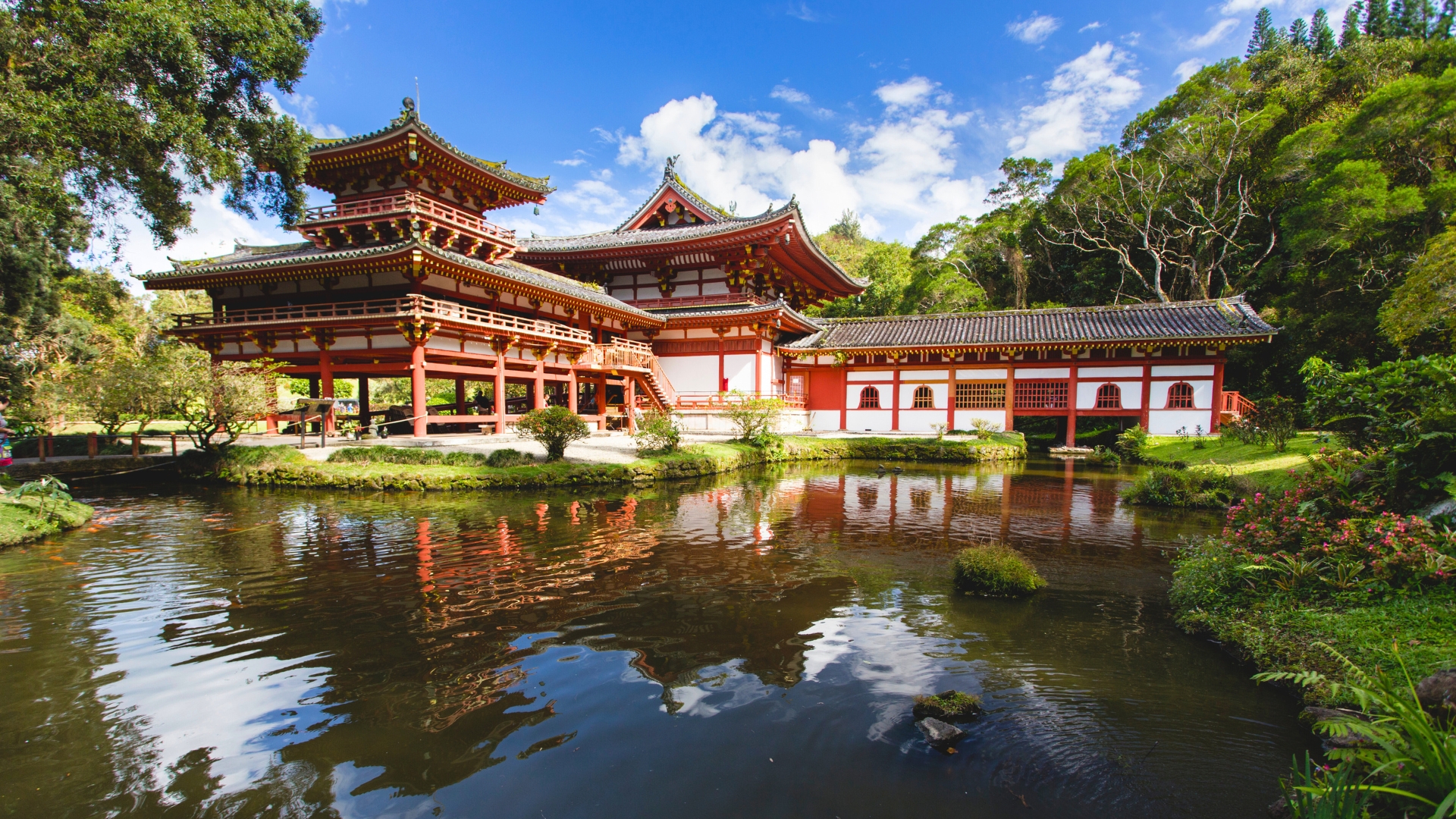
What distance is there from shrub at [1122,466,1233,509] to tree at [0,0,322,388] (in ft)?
68.8

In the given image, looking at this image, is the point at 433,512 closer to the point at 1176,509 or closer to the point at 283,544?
the point at 283,544

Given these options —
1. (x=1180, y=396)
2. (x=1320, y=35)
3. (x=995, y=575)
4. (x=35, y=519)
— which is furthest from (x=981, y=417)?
(x=1320, y=35)

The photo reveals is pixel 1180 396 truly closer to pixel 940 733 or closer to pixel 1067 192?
pixel 1067 192

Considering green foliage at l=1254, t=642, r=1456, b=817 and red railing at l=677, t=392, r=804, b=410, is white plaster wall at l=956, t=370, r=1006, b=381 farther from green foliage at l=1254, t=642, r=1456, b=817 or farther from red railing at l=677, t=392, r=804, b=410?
green foliage at l=1254, t=642, r=1456, b=817

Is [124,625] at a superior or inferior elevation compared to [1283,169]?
inferior

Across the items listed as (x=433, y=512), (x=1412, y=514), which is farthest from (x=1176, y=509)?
(x=433, y=512)

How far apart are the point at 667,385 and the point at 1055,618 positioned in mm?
20767

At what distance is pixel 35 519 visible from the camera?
8945 mm

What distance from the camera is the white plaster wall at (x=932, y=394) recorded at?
25.4 m

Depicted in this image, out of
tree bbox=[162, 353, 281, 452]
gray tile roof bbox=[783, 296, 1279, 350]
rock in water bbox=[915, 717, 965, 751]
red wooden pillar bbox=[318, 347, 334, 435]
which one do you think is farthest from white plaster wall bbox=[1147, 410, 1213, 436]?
red wooden pillar bbox=[318, 347, 334, 435]

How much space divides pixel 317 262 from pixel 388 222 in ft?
11.0

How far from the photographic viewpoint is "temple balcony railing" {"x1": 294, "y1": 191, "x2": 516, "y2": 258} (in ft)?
64.7

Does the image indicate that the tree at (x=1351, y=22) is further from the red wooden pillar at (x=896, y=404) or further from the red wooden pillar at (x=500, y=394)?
the red wooden pillar at (x=500, y=394)

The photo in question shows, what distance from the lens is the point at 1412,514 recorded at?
5129 millimetres
